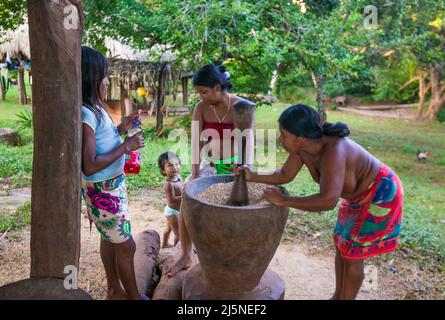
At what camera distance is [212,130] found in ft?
9.66

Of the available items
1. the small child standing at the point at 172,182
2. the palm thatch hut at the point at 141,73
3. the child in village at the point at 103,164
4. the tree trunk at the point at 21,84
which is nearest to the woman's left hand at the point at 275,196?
the child in village at the point at 103,164

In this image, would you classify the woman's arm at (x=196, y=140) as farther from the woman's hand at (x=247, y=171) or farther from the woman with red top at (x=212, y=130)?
the woman's hand at (x=247, y=171)

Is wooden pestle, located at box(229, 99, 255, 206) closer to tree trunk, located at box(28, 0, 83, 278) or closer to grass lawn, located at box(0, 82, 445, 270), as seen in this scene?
tree trunk, located at box(28, 0, 83, 278)

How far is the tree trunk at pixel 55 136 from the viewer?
177cm

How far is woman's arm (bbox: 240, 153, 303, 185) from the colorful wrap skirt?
0.38 meters

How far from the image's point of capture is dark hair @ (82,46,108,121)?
2.02m

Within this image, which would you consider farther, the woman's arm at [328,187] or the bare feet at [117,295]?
the bare feet at [117,295]

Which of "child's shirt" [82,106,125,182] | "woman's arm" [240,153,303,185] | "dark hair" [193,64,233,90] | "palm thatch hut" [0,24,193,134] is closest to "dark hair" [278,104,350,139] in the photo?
"woman's arm" [240,153,303,185]

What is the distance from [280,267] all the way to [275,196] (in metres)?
1.42

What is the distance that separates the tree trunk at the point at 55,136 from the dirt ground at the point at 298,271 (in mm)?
985

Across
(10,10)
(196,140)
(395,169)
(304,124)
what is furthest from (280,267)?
(395,169)

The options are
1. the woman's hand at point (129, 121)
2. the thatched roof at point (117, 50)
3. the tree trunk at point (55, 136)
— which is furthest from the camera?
the thatched roof at point (117, 50)

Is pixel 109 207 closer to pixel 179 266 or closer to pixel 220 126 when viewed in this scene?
pixel 179 266

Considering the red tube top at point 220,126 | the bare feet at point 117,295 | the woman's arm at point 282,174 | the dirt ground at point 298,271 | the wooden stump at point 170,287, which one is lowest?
the dirt ground at point 298,271
